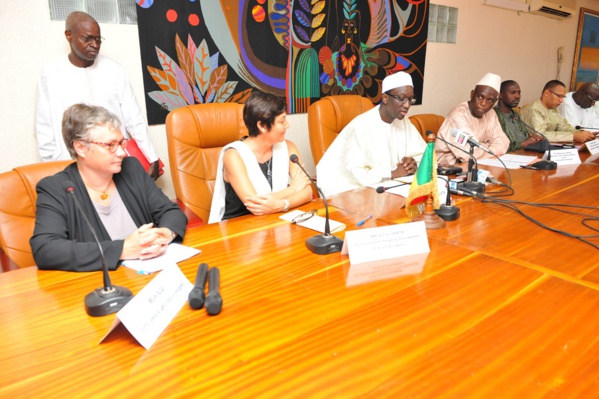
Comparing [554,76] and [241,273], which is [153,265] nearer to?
[241,273]

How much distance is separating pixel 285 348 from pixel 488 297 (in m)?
0.55

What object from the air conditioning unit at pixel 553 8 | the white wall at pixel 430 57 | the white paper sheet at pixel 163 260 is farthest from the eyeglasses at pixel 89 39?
the air conditioning unit at pixel 553 8

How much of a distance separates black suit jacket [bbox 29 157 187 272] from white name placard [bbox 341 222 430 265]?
23.6 inches

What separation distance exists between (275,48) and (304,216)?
206 cm

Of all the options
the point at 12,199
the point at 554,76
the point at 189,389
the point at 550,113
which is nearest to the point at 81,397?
the point at 189,389

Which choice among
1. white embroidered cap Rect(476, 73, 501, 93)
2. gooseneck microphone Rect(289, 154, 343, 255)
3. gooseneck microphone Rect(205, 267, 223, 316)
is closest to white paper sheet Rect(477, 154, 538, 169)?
white embroidered cap Rect(476, 73, 501, 93)

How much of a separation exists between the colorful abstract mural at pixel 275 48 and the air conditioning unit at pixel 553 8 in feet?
6.91

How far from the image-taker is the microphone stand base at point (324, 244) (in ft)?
4.21

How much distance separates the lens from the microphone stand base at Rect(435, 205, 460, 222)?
1603mm

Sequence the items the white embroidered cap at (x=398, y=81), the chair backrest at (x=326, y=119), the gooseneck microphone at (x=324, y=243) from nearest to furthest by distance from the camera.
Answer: the gooseneck microphone at (x=324, y=243), the white embroidered cap at (x=398, y=81), the chair backrest at (x=326, y=119)

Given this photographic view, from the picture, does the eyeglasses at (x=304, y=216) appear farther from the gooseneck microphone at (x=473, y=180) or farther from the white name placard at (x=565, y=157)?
the white name placard at (x=565, y=157)

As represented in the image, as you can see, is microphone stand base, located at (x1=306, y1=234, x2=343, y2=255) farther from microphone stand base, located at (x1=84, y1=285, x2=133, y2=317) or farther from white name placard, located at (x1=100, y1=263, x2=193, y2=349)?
microphone stand base, located at (x1=84, y1=285, x2=133, y2=317)

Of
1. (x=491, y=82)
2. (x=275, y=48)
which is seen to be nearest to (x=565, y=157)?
(x=491, y=82)

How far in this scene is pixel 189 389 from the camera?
719 millimetres
